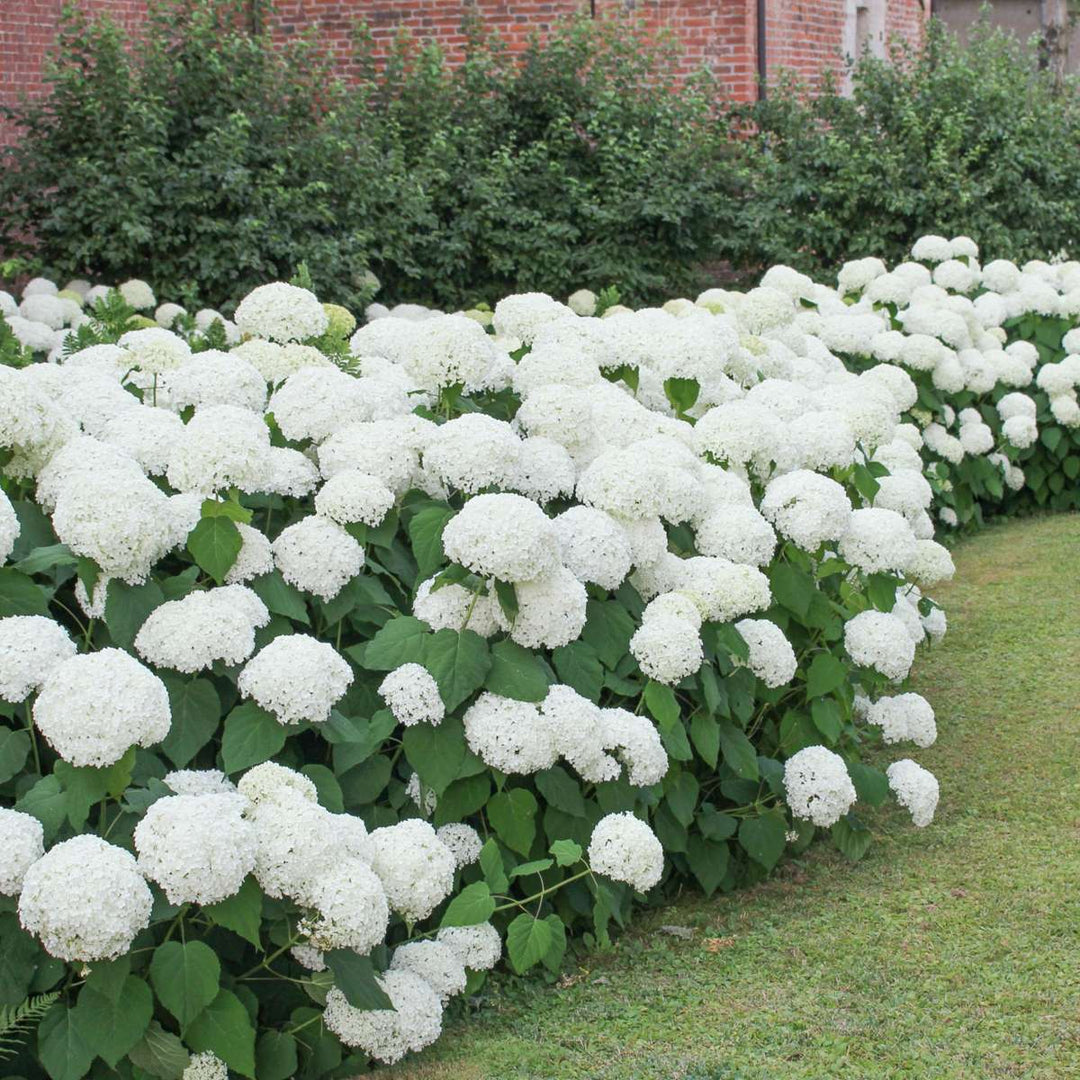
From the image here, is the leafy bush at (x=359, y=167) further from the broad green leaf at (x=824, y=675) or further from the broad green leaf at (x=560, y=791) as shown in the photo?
the broad green leaf at (x=560, y=791)

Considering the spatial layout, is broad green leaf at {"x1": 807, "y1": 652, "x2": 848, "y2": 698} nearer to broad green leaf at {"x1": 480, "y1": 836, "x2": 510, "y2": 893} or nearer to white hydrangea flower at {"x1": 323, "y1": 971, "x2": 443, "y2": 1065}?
broad green leaf at {"x1": 480, "y1": 836, "x2": 510, "y2": 893}

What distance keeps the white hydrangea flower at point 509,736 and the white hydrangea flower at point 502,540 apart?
0.31 metres

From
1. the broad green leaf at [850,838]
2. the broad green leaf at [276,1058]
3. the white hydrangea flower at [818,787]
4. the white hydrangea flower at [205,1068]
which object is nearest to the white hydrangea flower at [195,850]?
the white hydrangea flower at [205,1068]

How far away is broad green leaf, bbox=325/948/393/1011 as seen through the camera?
309 cm

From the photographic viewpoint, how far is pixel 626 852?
3555 millimetres

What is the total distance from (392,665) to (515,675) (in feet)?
0.94

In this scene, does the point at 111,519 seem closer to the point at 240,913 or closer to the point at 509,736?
the point at 240,913

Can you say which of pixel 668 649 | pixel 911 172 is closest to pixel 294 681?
pixel 668 649

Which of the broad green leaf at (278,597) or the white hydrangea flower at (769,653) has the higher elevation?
the broad green leaf at (278,597)

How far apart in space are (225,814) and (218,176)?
793 cm

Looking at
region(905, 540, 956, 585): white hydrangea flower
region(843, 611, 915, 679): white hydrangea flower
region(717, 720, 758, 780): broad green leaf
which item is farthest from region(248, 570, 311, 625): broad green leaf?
region(905, 540, 956, 585): white hydrangea flower

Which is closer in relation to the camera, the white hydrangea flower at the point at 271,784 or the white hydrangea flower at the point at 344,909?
the white hydrangea flower at the point at 344,909

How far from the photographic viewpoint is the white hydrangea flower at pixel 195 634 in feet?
10.6

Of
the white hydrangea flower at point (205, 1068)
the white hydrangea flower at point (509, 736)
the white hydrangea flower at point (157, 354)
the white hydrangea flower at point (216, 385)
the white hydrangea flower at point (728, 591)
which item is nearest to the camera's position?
the white hydrangea flower at point (205, 1068)
